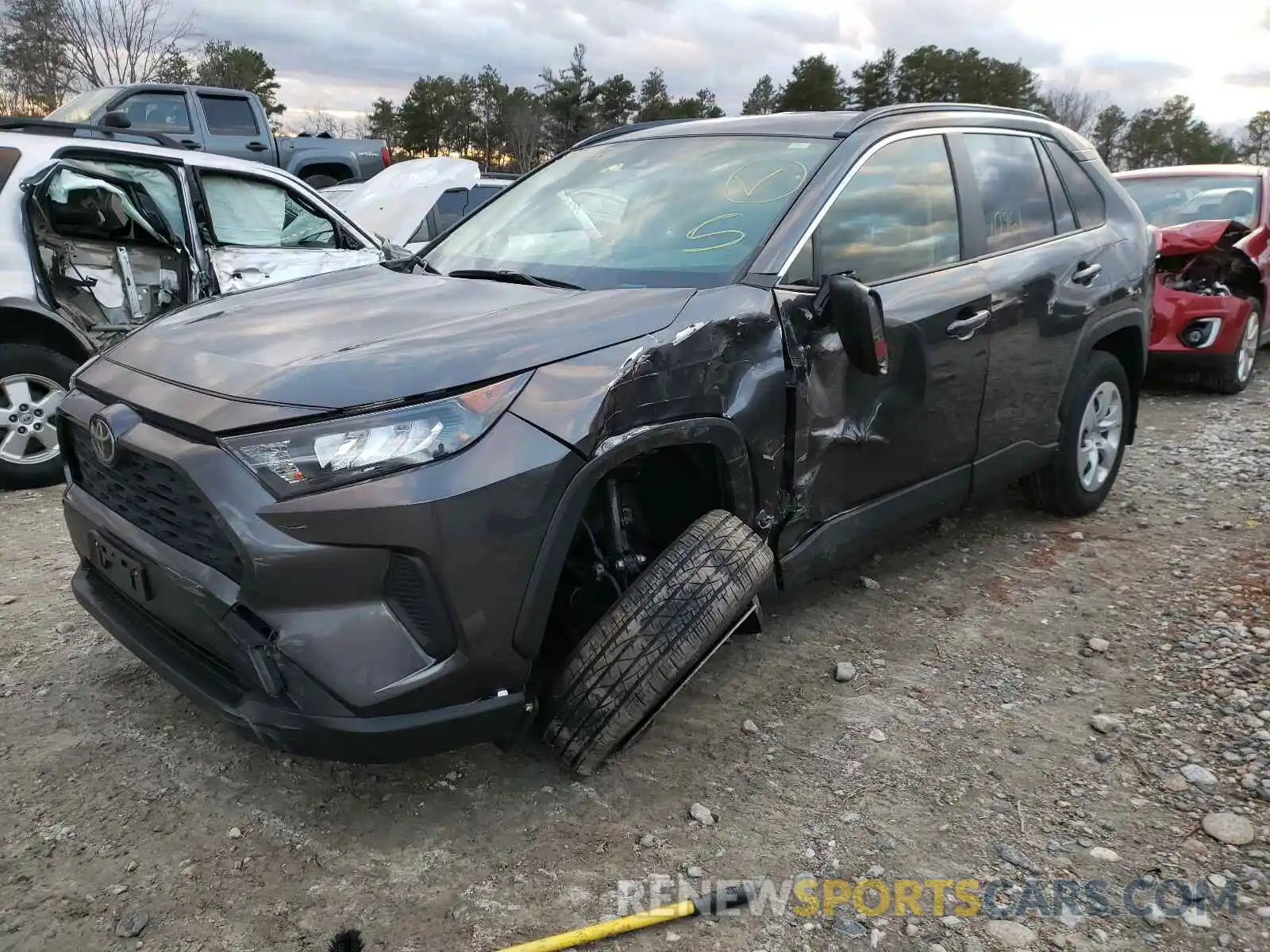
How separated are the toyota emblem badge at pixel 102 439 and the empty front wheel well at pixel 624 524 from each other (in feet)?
3.65

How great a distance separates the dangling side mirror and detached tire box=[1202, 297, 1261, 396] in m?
5.51

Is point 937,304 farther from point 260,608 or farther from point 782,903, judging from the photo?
point 260,608

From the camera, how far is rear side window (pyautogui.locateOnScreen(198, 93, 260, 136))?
1120cm

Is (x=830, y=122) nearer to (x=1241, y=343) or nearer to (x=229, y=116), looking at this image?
(x=1241, y=343)

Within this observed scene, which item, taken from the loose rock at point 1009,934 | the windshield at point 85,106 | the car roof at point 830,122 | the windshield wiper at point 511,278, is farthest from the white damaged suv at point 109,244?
the windshield at point 85,106

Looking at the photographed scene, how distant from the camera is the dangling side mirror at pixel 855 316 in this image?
2.65 meters

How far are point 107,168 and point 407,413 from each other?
4.26 meters

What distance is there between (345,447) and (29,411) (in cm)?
375

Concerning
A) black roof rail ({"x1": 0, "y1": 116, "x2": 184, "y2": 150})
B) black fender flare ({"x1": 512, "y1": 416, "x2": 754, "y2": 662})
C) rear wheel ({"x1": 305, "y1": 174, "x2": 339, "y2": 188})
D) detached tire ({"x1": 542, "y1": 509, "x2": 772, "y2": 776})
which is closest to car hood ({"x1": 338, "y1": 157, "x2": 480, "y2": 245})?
black roof rail ({"x1": 0, "y1": 116, "x2": 184, "y2": 150})

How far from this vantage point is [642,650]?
7.59ft

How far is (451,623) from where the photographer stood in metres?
2.03

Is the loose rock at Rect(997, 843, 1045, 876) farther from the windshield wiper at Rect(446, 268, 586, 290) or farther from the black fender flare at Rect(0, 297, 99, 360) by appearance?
the black fender flare at Rect(0, 297, 99, 360)

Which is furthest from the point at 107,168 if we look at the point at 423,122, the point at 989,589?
the point at 423,122

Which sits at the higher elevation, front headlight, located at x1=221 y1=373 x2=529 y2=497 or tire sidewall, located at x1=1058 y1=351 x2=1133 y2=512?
front headlight, located at x1=221 y1=373 x2=529 y2=497
